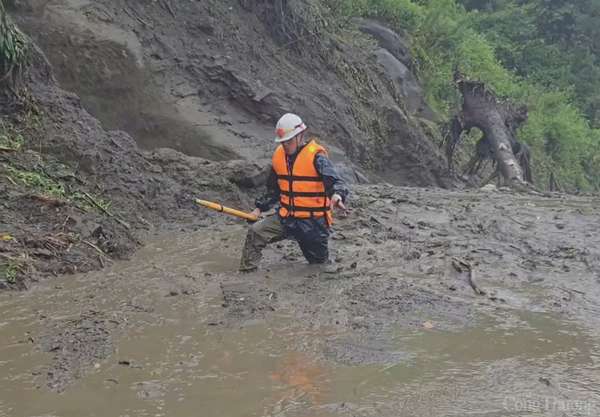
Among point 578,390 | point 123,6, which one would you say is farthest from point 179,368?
point 123,6

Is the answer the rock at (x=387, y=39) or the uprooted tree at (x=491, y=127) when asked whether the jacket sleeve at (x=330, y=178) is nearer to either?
the uprooted tree at (x=491, y=127)

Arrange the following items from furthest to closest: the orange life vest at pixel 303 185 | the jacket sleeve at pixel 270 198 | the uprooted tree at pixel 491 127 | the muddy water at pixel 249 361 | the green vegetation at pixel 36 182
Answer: the uprooted tree at pixel 491 127
the green vegetation at pixel 36 182
the jacket sleeve at pixel 270 198
the orange life vest at pixel 303 185
the muddy water at pixel 249 361

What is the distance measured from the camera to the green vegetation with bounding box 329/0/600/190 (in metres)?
21.5

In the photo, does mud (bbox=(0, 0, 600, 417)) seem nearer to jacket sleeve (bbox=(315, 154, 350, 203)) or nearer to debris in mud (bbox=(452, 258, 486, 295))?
debris in mud (bbox=(452, 258, 486, 295))

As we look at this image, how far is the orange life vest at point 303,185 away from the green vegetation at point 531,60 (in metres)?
13.0

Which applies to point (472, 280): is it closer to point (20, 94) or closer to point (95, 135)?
point (95, 135)

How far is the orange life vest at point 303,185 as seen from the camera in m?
6.05

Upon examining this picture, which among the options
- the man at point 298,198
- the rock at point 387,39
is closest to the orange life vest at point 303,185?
the man at point 298,198

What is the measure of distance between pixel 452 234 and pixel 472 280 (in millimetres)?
2096

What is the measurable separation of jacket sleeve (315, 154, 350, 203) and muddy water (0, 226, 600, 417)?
2.75 ft

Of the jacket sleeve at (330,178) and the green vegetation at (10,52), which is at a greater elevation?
the green vegetation at (10,52)

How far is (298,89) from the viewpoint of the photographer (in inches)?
531

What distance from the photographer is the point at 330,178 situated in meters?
5.91

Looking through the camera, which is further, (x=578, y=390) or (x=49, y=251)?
(x=49, y=251)
